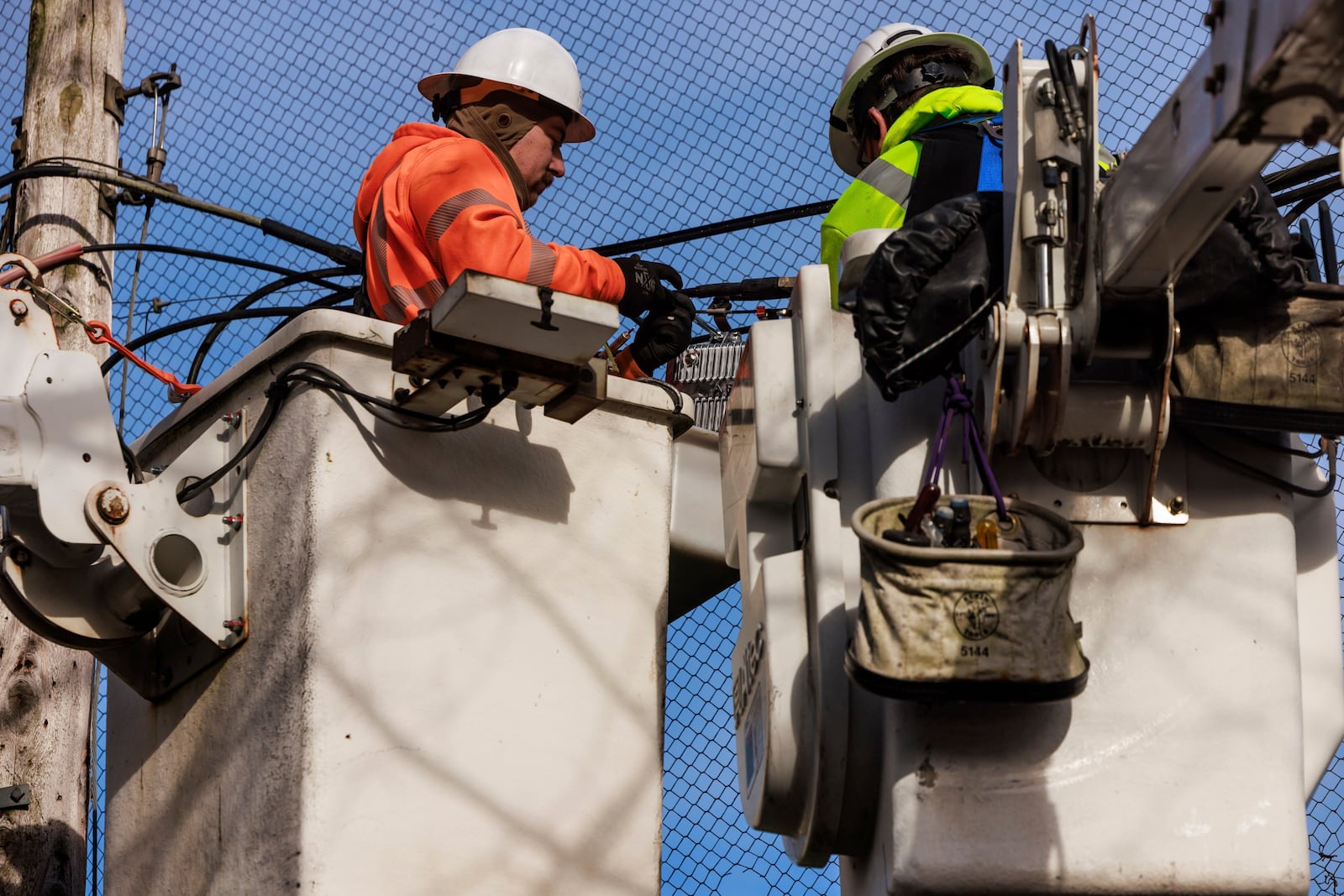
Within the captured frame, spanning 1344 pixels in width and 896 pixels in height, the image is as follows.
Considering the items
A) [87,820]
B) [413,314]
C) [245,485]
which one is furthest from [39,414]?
[87,820]

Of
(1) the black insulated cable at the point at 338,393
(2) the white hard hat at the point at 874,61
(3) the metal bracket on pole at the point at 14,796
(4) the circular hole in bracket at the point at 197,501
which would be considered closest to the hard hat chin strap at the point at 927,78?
(2) the white hard hat at the point at 874,61

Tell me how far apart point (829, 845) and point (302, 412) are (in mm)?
1773

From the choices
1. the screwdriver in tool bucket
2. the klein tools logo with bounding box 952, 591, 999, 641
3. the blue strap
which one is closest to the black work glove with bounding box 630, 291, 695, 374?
the blue strap

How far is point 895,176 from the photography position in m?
5.14

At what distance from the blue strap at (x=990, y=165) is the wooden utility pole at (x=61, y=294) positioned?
384cm

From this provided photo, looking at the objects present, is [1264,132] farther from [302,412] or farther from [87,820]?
[87,820]

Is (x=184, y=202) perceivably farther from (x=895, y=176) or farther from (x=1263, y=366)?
(x=1263, y=366)

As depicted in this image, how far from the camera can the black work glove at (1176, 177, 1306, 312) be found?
415 centimetres

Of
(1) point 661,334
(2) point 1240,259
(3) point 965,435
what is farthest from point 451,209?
(2) point 1240,259

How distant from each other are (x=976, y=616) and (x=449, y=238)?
228 cm

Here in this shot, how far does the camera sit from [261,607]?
5.04m

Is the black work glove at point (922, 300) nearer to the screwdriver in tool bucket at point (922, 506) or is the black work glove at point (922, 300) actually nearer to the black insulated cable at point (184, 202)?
the screwdriver in tool bucket at point (922, 506)

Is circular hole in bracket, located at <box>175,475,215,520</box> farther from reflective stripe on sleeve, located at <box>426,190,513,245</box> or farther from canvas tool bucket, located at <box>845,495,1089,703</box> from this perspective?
canvas tool bucket, located at <box>845,495,1089,703</box>

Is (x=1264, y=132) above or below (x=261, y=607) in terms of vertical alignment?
above
